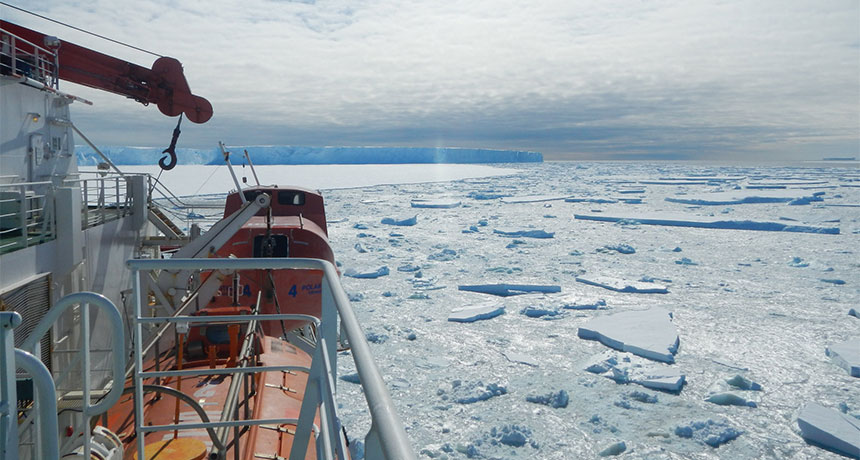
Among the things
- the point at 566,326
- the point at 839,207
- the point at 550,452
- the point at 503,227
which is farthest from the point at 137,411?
the point at 839,207

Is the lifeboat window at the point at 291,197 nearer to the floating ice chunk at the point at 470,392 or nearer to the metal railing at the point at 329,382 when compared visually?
the floating ice chunk at the point at 470,392

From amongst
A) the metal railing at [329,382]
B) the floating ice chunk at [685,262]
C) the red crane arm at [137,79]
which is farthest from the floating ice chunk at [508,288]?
the metal railing at [329,382]

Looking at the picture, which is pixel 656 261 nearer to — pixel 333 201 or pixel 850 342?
pixel 850 342

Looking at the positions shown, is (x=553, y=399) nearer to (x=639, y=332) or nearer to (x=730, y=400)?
(x=730, y=400)

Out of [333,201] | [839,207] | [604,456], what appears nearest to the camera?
[604,456]

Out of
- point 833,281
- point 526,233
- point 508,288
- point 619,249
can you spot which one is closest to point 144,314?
point 508,288

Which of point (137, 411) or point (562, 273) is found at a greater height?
point (137, 411)
